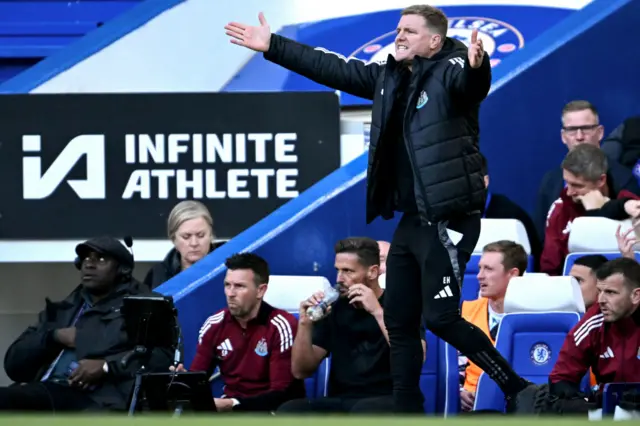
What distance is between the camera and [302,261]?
7.18 meters

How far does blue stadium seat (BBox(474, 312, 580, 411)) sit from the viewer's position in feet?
20.2

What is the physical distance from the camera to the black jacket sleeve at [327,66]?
5402 millimetres

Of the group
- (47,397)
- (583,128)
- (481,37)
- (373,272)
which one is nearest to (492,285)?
(373,272)

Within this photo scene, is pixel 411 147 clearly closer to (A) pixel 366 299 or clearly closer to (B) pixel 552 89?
(A) pixel 366 299

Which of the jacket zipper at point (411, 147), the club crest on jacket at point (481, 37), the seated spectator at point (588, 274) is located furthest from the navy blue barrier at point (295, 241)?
the club crest on jacket at point (481, 37)

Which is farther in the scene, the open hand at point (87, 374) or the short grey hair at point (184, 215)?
the short grey hair at point (184, 215)

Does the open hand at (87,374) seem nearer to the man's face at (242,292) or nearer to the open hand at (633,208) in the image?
the man's face at (242,292)

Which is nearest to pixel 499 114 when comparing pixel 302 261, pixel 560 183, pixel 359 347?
pixel 560 183

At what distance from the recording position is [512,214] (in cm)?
745

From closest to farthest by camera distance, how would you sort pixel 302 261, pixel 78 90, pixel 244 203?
pixel 302 261 < pixel 244 203 < pixel 78 90

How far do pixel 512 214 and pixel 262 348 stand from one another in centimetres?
180

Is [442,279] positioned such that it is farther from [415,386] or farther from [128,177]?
[128,177]

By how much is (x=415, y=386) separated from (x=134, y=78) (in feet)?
15.4

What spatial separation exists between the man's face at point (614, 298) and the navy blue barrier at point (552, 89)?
224cm
